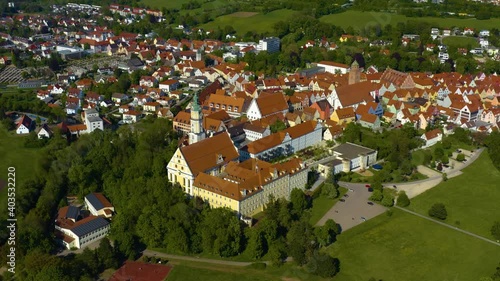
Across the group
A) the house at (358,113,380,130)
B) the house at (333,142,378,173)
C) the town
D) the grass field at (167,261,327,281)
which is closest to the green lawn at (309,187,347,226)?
the town

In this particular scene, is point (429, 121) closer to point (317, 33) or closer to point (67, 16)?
point (317, 33)

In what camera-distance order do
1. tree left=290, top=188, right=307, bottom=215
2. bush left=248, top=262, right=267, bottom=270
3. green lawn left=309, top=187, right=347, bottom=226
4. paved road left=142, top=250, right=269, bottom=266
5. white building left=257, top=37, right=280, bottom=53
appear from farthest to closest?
white building left=257, top=37, right=280, bottom=53 < tree left=290, top=188, right=307, bottom=215 < green lawn left=309, top=187, right=347, bottom=226 < paved road left=142, top=250, right=269, bottom=266 < bush left=248, top=262, right=267, bottom=270

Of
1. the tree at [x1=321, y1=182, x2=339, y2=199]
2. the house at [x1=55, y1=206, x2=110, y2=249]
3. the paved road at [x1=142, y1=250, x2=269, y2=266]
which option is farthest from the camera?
the tree at [x1=321, y1=182, x2=339, y2=199]

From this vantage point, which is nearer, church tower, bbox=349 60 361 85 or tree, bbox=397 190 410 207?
tree, bbox=397 190 410 207

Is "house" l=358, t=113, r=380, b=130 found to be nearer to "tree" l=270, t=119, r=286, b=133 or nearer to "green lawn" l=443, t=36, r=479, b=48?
"tree" l=270, t=119, r=286, b=133

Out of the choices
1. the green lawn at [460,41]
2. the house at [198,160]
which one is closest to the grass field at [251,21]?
the green lawn at [460,41]

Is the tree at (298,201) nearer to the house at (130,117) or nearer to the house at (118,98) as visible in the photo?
the house at (130,117)
